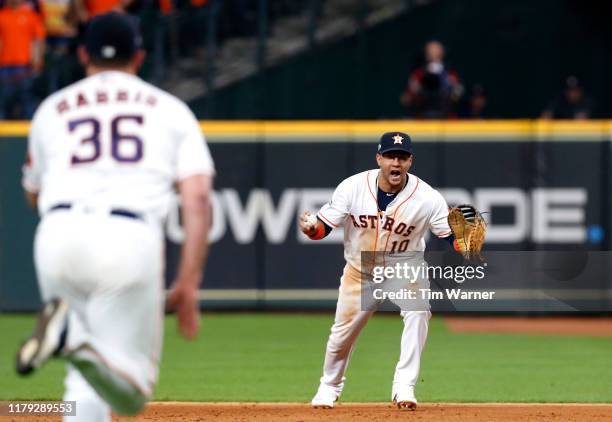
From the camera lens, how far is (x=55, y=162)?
15.4ft

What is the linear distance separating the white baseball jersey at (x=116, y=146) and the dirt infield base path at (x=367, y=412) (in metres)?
3.14

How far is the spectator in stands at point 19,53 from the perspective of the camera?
15031mm

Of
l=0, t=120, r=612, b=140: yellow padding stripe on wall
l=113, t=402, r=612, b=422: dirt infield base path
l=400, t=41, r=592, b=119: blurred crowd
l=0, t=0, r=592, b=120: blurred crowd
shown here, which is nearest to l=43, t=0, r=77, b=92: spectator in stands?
l=0, t=0, r=592, b=120: blurred crowd

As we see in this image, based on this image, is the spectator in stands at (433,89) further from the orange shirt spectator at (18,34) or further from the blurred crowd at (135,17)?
the orange shirt spectator at (18,34)

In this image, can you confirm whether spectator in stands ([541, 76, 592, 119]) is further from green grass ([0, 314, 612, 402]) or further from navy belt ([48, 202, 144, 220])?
navy belt ([48, 202, 144, 220])

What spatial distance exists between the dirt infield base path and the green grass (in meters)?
0.41

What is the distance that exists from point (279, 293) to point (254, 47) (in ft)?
12.8

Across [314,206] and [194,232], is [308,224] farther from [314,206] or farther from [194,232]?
[314,206]

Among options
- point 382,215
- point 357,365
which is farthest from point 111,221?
point 357,365

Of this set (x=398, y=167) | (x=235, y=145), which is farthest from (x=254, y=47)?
(x=398, y=167)

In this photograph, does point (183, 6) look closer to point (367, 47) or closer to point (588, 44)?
point (367, 47)

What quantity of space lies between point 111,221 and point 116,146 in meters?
0.29

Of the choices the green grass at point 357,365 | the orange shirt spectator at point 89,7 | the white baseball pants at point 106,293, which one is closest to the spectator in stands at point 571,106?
the green grass at point 357,365

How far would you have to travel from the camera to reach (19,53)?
49.8 ft
